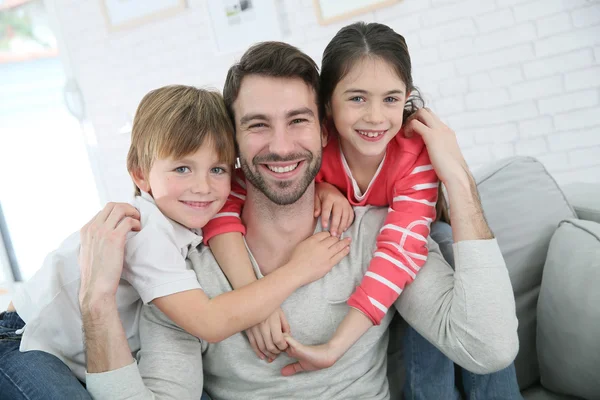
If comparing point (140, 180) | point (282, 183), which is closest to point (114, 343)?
point (140, 180)

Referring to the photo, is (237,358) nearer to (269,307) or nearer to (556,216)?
(269,307)

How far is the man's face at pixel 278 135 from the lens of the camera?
138cm

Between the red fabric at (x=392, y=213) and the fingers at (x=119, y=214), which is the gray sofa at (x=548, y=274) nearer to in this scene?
the red fabric at (x=392, y=213)

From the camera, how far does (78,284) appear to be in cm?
129

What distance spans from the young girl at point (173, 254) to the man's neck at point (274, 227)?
0.08 meters

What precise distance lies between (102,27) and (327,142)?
2.93m

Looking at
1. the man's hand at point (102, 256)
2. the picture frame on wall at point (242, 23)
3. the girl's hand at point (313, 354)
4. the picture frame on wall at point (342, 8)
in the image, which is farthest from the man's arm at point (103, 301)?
the picture frame on wall at point (242, 23)

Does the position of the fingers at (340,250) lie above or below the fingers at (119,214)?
below

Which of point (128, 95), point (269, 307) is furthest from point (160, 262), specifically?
point (128, 95)

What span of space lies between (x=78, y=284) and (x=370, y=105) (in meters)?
0.93

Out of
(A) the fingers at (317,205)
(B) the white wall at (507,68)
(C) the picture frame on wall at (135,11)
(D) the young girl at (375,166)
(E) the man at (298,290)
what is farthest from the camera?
(C) the picture frame on wall at (135,11)

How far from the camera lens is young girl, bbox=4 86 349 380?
47.0 inches

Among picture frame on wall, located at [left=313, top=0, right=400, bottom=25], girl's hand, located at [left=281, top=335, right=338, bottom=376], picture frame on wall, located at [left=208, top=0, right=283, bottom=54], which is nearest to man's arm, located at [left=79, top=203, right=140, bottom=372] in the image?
girl's hand, located at [left=281, top=335, right=338, bottom=376]

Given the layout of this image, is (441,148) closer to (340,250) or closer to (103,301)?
(340,250)
